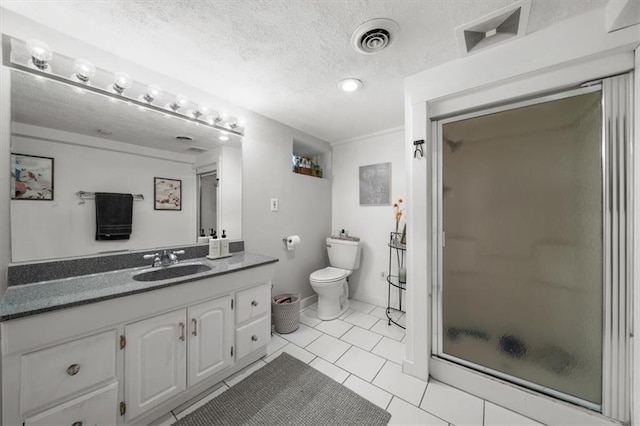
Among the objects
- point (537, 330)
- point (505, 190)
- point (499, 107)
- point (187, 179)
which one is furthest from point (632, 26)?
point (187, 179)

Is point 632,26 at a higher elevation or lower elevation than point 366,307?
higher

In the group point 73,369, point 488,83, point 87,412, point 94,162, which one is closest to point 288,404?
point 87,412

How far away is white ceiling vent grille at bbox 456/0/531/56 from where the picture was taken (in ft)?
3.72

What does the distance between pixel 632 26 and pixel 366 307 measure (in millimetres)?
2970

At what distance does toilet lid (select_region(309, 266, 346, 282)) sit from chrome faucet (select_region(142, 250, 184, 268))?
138 centimetres

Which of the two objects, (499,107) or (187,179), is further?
→ (187,179)

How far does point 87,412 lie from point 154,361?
0.29 metres

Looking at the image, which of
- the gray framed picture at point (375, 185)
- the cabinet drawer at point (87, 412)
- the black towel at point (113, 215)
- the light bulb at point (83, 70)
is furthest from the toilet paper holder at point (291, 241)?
the light bulb at point (83, 70)

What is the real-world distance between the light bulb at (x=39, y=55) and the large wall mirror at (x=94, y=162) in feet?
0.22

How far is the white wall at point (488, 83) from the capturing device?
115 centimetres

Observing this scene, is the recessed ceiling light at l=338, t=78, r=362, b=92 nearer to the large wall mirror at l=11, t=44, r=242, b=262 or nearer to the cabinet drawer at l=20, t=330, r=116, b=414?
the large wall mirror at l=11, t=44, r=242, b=262

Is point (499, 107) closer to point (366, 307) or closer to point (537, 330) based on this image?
point (537, 330)

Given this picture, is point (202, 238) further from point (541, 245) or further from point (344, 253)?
point (541, 245)

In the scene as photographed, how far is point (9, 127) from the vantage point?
1169 mm
